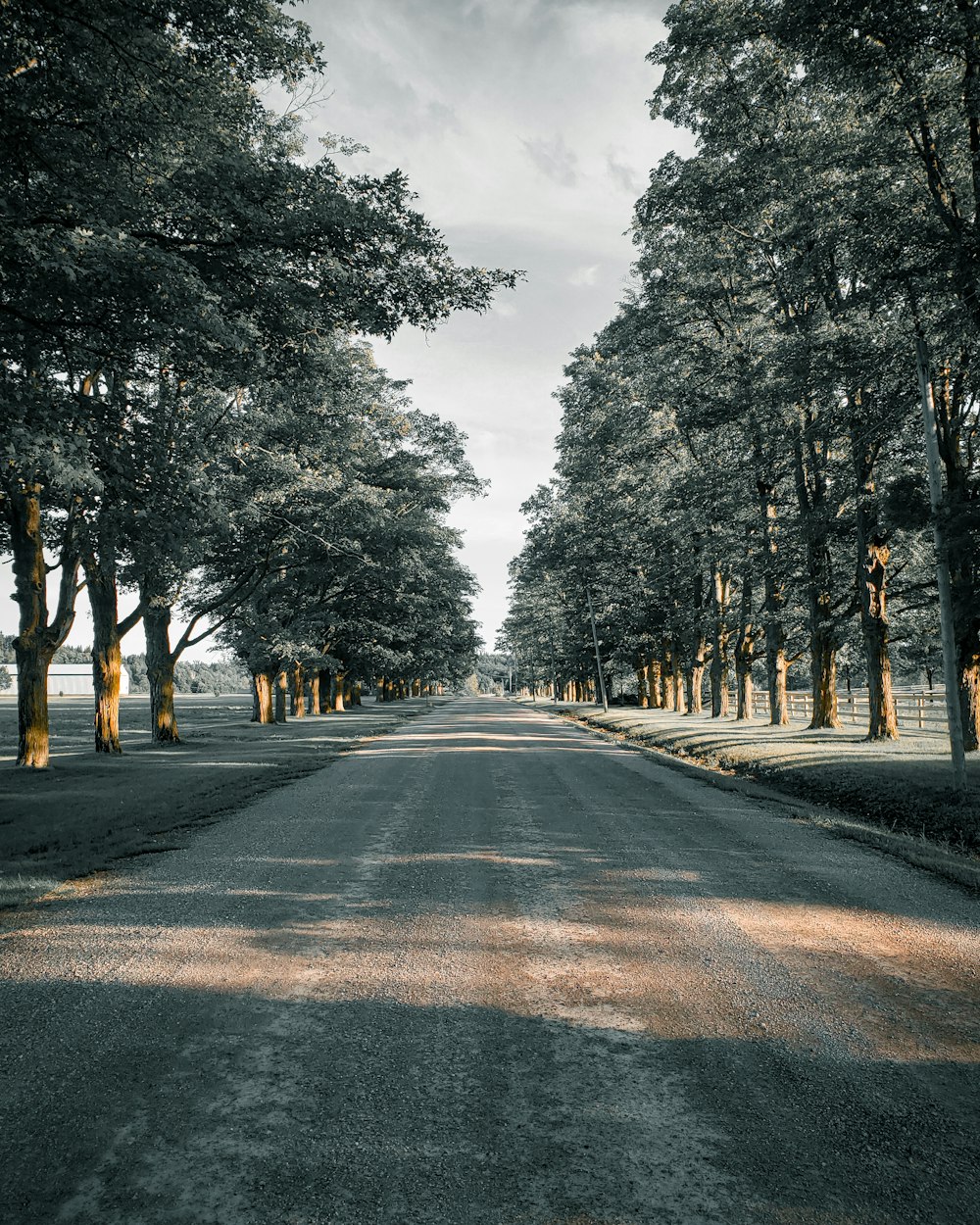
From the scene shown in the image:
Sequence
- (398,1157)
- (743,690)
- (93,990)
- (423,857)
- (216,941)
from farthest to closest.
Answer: (743,690)
(423,857)
(216,941)
(93,990)
(398,1157)

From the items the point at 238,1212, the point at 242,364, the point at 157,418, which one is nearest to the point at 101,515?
the point at 157,418

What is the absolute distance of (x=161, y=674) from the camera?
69.1 ft

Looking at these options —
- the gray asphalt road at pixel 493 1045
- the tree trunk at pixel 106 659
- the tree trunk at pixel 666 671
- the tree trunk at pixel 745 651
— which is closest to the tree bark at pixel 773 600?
the tree trunk at pixel 745 651

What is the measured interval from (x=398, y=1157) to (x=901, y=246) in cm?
1443

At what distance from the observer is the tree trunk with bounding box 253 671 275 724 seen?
32.0 m

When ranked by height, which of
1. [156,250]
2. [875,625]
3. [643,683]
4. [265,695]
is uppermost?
[156,250]

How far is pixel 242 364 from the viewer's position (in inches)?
379

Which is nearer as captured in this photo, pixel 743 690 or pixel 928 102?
pixel 928 102

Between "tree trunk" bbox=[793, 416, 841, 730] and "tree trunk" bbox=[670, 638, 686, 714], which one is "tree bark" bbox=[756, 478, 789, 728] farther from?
"tree trunk" bbox=[670, 638, 686, 714]

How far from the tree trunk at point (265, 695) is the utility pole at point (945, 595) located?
26.4 metres

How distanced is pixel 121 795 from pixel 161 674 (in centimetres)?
1057

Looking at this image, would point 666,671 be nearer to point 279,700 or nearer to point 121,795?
point 279,700

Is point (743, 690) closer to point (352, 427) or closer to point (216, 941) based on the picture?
point (352, 427)

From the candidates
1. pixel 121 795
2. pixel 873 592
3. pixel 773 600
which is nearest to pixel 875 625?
pixel 873 592
